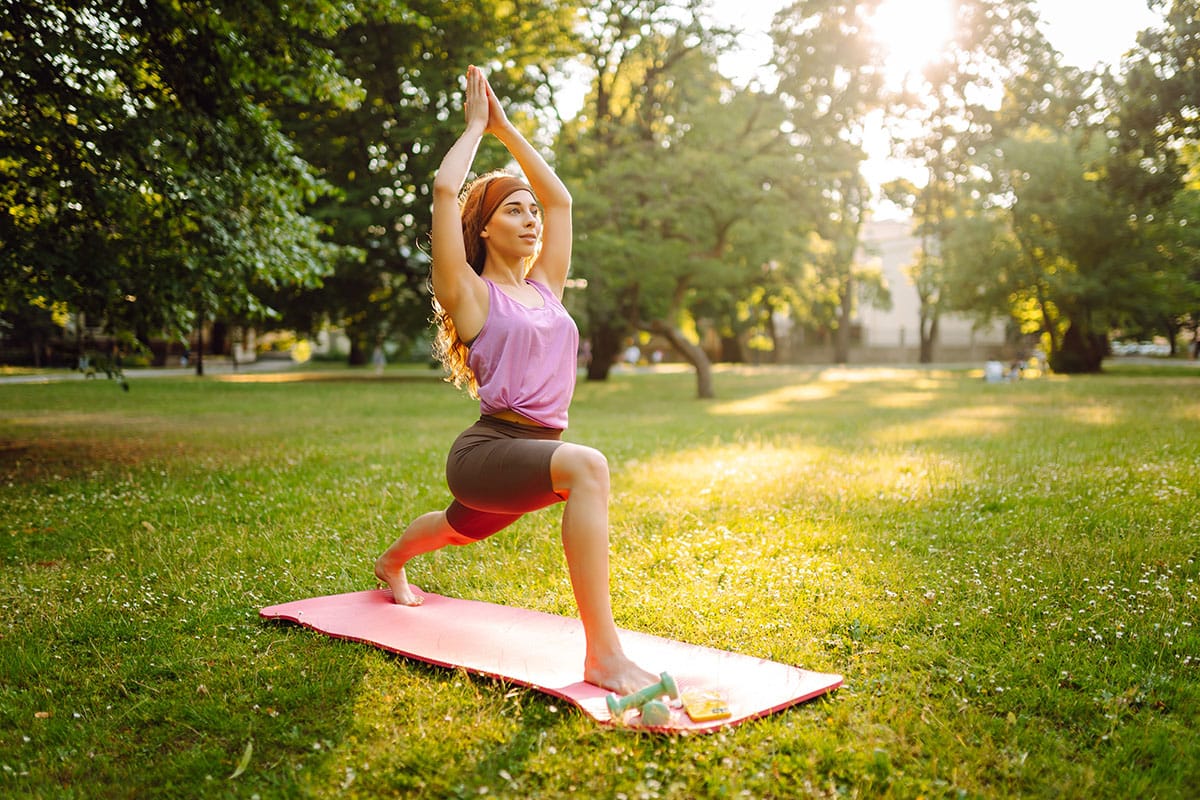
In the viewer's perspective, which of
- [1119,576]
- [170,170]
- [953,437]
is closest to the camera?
[1119,576]

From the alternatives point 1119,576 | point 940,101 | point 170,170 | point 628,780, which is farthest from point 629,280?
point 940,101

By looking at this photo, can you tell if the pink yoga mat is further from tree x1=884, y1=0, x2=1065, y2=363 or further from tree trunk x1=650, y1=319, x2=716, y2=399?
tree x1=884, y1=0, x2=1065, y2=363

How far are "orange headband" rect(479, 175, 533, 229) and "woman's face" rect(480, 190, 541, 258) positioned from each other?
0.02m

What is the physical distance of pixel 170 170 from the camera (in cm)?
941

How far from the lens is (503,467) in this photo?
12.0ft

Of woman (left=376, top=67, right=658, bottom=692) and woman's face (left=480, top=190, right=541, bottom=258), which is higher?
woman's face (left=480, top=190, right=541, bottom=258)

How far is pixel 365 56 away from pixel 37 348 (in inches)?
941

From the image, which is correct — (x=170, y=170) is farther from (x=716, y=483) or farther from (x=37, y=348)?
(x=37, y=348)

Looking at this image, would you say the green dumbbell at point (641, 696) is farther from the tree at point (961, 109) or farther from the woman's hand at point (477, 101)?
the tree at point (961, 109)

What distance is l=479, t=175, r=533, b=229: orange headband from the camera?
158 inches

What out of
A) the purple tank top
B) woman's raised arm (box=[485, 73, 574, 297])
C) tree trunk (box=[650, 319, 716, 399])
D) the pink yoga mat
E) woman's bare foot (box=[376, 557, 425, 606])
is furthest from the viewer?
tree trunk (box=[650, 319, 716, 399])

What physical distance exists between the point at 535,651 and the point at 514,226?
1853mm

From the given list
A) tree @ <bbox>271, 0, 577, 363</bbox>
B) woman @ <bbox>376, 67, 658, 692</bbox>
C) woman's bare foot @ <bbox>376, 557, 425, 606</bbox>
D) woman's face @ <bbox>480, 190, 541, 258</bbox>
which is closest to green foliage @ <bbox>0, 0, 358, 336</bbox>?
woman's bare foot @ <bbox>376, 557, 425, 606</bbox>

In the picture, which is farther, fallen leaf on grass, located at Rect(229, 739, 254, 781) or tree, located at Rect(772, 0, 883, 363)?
tree, located at Rect(772, 0, 883, 363)
